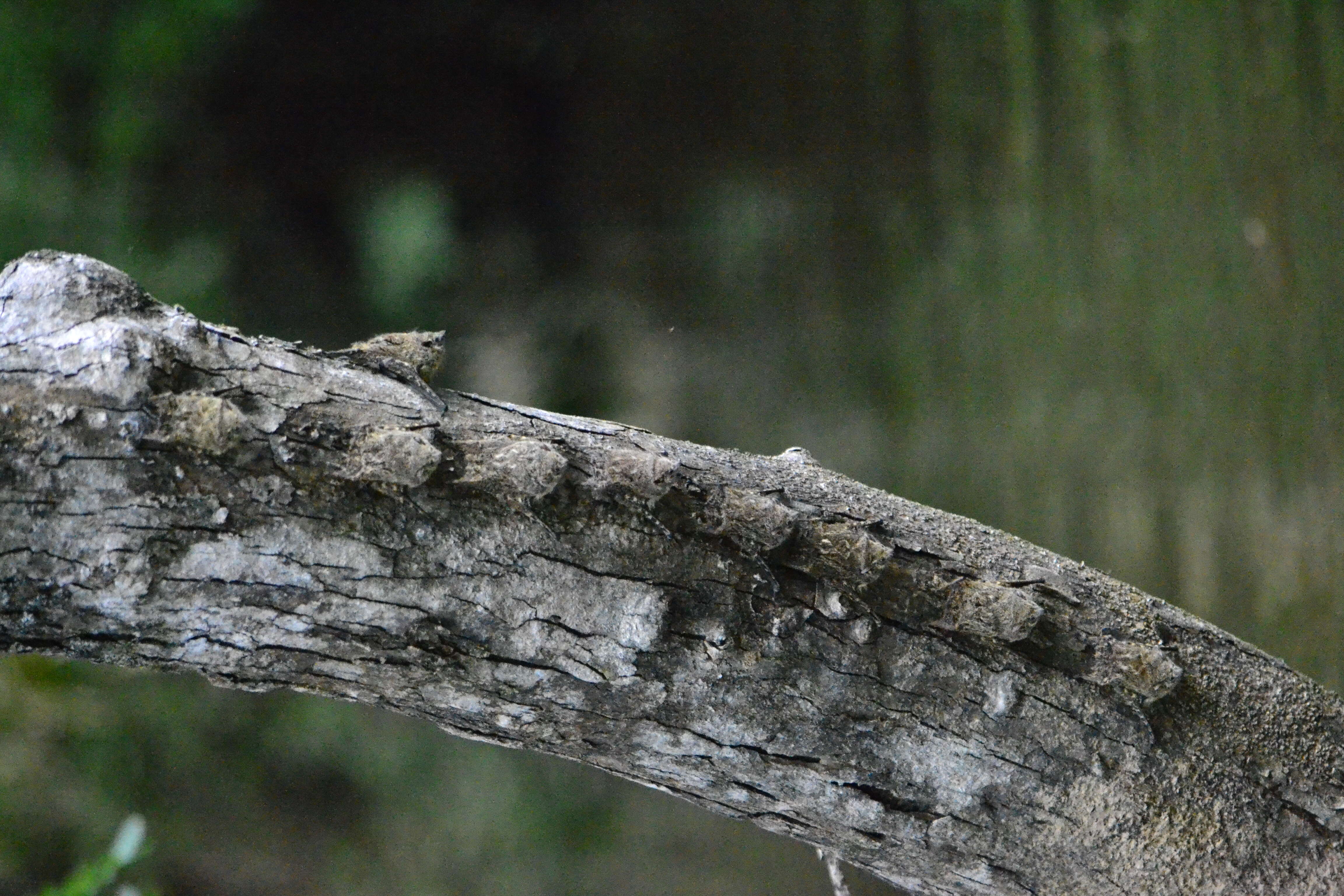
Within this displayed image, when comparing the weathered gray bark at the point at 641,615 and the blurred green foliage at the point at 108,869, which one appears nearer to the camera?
the weathered gray bark at the point at 641,615

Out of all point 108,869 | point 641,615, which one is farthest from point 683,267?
point 641,615

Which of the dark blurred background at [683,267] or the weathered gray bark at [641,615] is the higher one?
the dark blurred background at [683,267]

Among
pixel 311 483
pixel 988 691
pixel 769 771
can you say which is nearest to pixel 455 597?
pixel 311 483

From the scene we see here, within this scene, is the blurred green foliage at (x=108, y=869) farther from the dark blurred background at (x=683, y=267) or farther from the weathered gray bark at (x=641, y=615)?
the dark blurred background at (x=683, y=267)

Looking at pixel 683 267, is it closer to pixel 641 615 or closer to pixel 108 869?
pixel 108 869

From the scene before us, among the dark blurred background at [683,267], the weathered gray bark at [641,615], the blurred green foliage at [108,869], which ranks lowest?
the blurred green foliage at [108,869]

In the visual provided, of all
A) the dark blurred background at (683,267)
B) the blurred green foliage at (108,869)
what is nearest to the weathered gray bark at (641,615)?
the blurred green foliage at (108,869)
